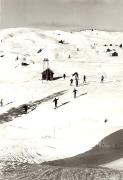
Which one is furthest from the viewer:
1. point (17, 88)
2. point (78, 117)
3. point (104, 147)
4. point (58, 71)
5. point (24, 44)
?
point (24, 44)

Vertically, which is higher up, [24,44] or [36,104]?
[24,44]

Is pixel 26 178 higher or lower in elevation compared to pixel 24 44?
lower

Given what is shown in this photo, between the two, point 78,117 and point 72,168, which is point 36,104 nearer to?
point 78,117

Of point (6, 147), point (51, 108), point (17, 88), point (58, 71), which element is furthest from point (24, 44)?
point (6, 147)

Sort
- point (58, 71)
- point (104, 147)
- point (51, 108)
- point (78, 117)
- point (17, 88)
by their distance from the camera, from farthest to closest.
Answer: point (58, 71)
point (17, 88)
point (51, 108)
point (78, 117)
point (104, 147)

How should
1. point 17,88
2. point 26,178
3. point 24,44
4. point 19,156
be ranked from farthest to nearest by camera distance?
point 24,44 < point 17,88 < point 19,156 < point 26,178

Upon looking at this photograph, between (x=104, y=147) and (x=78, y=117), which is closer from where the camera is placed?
(x=104, y=147)

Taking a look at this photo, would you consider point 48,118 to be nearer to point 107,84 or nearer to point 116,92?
point 116,92

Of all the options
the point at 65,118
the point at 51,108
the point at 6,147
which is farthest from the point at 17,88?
the point at 6,147

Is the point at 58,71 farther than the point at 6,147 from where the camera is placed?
Yes
